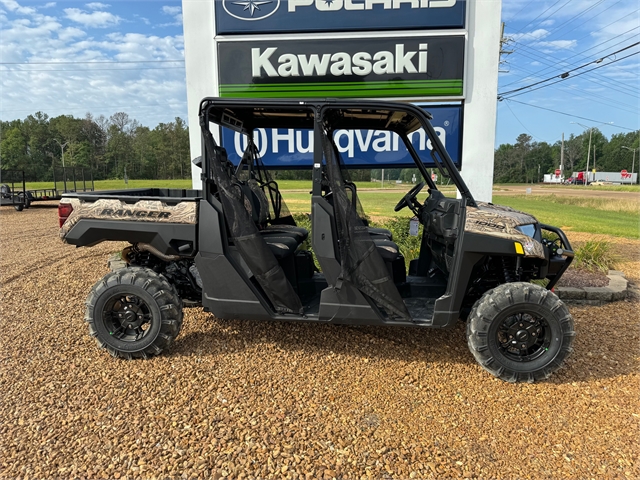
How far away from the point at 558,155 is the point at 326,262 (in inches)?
3969

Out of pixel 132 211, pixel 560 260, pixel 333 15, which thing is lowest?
pixel 560 260

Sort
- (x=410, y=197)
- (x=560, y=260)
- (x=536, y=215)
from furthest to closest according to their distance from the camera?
(x=536, y=215) < (x=410, y=197) < (x=560, y=260)

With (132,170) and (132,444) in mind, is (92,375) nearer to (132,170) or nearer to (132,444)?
(132,444)

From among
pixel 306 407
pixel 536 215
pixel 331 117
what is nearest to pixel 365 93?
pixel 331 117

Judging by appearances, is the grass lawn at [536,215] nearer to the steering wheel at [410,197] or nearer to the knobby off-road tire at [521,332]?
the steering wheel at [410,197]

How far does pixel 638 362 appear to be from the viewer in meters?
3.41

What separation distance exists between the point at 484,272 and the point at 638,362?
141 cm

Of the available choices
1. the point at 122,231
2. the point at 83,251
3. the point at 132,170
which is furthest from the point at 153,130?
the point at 122,231

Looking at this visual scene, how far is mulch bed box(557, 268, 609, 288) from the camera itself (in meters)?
5.16

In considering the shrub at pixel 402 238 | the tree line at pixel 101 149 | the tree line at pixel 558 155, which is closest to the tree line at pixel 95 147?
the tree line at pixel 101 149

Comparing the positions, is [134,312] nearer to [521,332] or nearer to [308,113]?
[308,113]

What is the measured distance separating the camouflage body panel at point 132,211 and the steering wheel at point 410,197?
1.93 meters

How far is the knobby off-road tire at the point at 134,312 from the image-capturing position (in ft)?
10.8

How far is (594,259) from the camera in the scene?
6.14 metres
